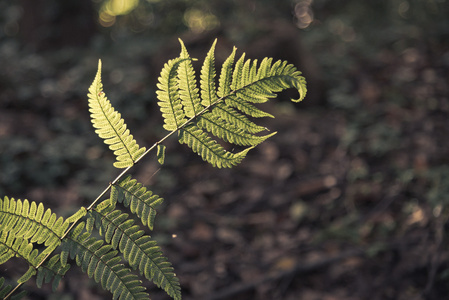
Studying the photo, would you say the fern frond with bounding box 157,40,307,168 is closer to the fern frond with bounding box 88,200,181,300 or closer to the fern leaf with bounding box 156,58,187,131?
the fern leaf with bounding box 156,58,187,131

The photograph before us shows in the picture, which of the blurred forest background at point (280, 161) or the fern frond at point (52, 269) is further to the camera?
the blurred forest background at point (280, 161)

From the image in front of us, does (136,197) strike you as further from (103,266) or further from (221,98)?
(221,98)

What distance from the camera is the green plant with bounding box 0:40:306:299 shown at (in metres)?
1.05

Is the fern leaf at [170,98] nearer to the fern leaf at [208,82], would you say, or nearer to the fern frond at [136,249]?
the fern leaf at [208,82]

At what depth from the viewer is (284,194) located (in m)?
3.30

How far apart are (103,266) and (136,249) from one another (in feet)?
0.33

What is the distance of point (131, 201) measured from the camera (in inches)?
42.4

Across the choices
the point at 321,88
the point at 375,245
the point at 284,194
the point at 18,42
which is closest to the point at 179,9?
the point at 18,42

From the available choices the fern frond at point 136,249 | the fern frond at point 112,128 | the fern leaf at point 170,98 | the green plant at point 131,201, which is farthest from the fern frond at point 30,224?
the fern leaf at point 170,98

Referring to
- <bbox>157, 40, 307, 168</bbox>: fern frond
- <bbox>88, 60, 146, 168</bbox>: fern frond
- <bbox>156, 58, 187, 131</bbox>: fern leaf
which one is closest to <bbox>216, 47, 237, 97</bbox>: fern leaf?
<bbox>157, 40, 307, 168</bbox>: fern frond

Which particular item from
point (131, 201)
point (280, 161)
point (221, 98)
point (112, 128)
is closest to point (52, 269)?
point (131, 201)

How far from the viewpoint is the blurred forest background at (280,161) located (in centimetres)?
234

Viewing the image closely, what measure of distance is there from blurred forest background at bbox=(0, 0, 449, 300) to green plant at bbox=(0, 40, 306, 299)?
1.33 ft

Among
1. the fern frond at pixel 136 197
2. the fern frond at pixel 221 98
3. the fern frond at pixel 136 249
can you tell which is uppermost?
the fern frond at pixel 221 98
